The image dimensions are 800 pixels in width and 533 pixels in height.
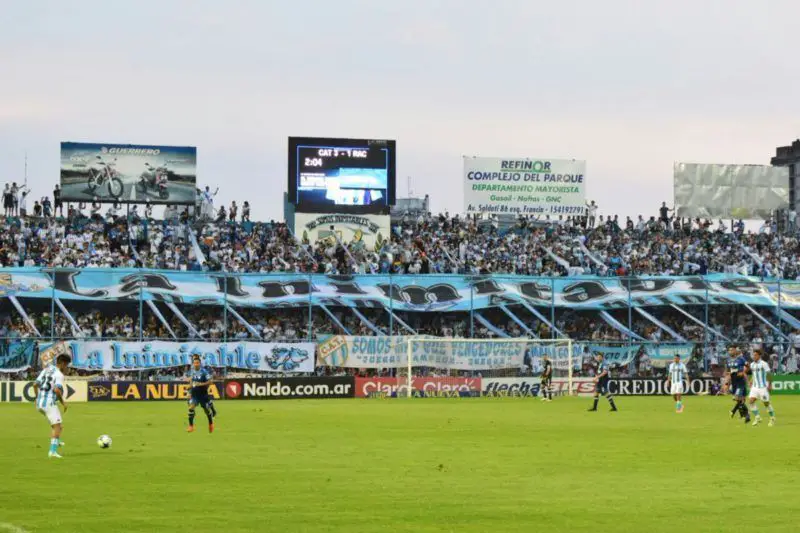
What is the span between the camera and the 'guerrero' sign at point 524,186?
8150 cm

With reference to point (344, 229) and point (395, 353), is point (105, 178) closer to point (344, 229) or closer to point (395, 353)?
point (344, 229)

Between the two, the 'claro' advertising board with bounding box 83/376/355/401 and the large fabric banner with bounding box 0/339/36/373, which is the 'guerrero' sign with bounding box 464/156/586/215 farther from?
the large fabric banner with bounding box 0/339/36/373

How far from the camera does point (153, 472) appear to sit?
2198 cm

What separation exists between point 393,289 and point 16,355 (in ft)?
63.7

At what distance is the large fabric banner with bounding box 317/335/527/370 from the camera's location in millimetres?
60562

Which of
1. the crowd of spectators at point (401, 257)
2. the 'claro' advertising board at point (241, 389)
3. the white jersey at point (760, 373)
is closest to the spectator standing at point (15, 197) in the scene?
the crowd of spectators at point (401, 257)

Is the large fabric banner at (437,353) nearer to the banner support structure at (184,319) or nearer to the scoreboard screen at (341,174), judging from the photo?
the banner support structure at (184,319)

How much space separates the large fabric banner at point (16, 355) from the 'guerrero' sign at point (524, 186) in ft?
109

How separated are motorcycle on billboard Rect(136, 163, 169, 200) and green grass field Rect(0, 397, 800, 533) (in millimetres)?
37382

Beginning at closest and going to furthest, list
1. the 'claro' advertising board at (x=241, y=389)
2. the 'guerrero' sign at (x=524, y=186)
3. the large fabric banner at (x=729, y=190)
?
the 'claro' advertising board at (x=241, y=389), the 'guerrero' sign at (x=524, y=186), the large fabric banner at (x=729, y=190)

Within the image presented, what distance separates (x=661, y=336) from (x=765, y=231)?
20.4 m

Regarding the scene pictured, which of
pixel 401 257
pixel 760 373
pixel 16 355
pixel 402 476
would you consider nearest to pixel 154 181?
pixel 401 257

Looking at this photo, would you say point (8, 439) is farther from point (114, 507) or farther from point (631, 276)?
point (631, 276)

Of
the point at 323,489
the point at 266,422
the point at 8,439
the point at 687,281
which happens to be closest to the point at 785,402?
the point at 687,281
